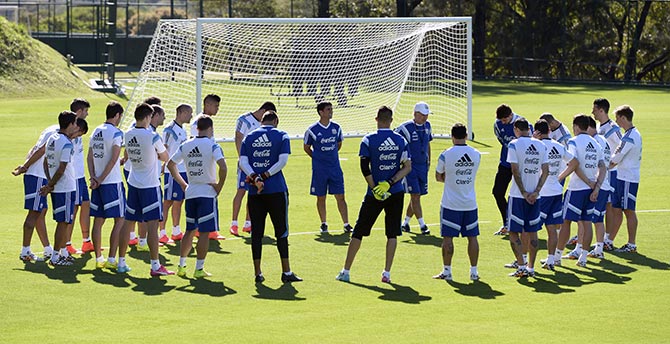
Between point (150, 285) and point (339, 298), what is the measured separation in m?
2.18

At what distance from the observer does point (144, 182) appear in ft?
42.6

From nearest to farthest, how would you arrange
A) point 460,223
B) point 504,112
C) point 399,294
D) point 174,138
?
point 399,294
point 460,223
point 174,138
point 504,112

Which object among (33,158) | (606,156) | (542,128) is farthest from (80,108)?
(606,156)

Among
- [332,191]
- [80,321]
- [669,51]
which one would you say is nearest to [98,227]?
[80,321]

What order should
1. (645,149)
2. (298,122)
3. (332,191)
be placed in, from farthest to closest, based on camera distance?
(298,122) < (645,149) < (332,191)

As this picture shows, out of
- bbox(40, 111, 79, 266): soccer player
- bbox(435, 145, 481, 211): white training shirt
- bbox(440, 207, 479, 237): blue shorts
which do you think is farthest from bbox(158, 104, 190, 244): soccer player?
bbox(440, 207, 479, 237): blue shorts

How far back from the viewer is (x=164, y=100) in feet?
104

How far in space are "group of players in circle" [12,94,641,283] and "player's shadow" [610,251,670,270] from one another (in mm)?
235

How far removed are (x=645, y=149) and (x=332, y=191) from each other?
41.3 ft

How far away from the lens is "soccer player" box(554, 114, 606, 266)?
13477 mm

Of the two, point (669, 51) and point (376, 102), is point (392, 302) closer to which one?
point (376, 102)

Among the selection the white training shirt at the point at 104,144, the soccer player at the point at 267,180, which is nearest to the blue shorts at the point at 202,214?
the soccer player at the point at 267,180

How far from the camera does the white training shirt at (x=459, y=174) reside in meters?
→ 12.6

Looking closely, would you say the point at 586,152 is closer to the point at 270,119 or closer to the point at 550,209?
the point at 550,209
